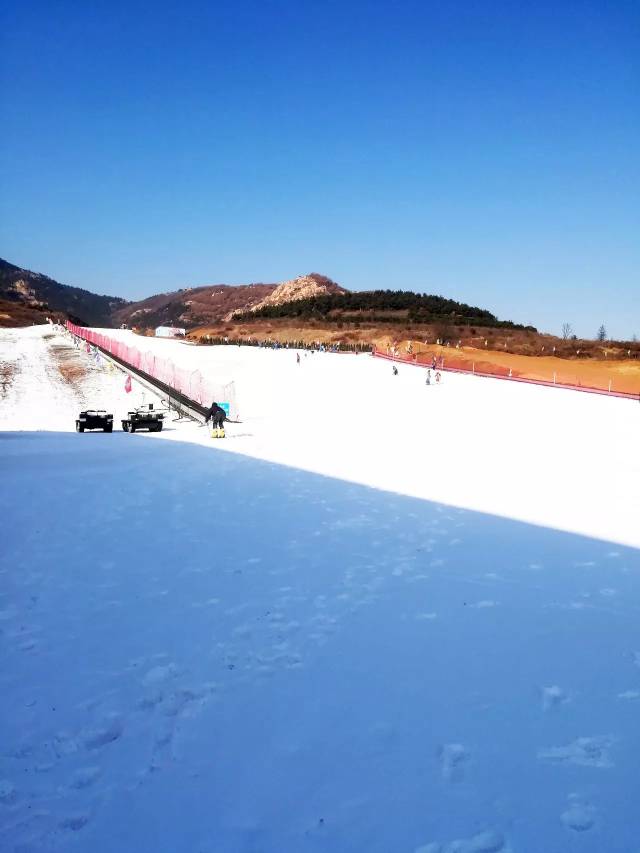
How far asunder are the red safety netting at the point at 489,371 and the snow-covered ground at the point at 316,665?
89.6 ft

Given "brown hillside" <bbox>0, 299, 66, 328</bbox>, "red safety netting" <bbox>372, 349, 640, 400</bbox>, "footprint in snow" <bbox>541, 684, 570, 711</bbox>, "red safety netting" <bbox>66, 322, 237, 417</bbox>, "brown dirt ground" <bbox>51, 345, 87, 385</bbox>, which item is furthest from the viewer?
"brown hillside" <bbox>0, 299, 66, 328</bbox>

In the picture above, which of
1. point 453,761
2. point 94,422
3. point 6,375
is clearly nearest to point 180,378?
point 94,422

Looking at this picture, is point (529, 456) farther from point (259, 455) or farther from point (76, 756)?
point (76, 756)

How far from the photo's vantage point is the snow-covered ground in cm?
324

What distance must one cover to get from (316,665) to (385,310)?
142 m

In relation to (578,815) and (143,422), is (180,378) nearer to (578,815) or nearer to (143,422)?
(143,422)

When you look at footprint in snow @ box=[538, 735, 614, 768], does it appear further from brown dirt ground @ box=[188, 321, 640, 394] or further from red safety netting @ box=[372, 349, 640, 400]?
brown dirt ground @ box=[188, 321, 640, 394]

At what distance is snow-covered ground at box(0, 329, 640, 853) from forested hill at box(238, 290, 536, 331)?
381ft

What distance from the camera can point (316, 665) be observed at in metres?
4.71

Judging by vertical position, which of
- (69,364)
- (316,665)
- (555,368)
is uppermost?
(555,368)

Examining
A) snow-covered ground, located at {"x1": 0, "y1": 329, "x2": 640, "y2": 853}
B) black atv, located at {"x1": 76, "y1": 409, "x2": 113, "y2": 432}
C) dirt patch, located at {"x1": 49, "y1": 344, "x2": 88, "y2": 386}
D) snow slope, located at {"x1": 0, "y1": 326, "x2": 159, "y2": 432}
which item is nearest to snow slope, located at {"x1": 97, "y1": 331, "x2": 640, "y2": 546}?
snow-covered ground, located at {"x1": 0, "y1": 329, "x2": 640, "y2": 853}

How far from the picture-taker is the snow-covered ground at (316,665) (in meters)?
3.24

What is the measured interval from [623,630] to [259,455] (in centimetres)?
1037

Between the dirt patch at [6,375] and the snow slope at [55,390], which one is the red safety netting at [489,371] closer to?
the snow slope at [55,390]
